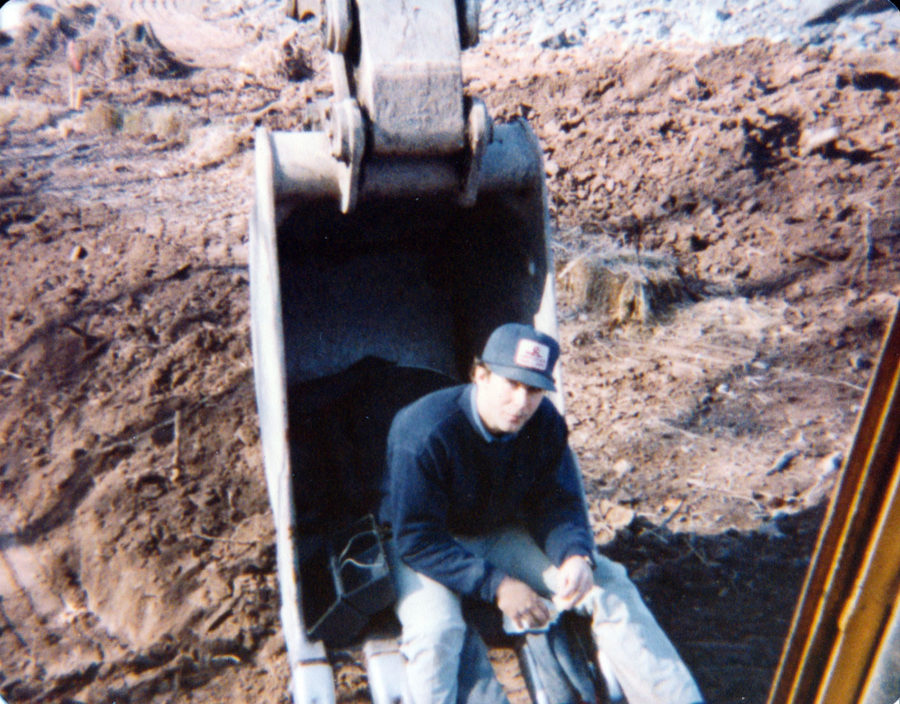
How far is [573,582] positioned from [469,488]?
1.42ft

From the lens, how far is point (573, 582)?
225 cm

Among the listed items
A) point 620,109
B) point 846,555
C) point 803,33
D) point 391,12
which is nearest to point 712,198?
point 620,109

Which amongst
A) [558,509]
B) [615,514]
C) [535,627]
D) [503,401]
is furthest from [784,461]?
[503,401]

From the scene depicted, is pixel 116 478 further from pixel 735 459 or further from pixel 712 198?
pixel 712 198

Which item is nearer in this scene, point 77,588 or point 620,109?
point 77,588

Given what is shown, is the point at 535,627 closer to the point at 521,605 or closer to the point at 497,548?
the point at 521,605

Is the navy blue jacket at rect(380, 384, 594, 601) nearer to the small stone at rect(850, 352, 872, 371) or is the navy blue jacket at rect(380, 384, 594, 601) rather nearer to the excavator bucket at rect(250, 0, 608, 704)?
the excavator bucket at rect(250, 0, 608, 704)

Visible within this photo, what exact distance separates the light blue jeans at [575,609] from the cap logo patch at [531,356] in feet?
2.38

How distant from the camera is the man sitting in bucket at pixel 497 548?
2.21 metres

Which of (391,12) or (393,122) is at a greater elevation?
(391,12)

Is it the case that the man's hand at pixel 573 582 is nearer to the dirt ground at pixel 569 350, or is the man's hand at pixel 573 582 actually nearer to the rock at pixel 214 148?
the dirt ground at pixel 569 350

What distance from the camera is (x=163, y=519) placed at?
3602 mm

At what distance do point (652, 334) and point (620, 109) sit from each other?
109 inches

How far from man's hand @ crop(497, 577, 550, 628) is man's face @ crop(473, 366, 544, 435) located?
0.47 m
